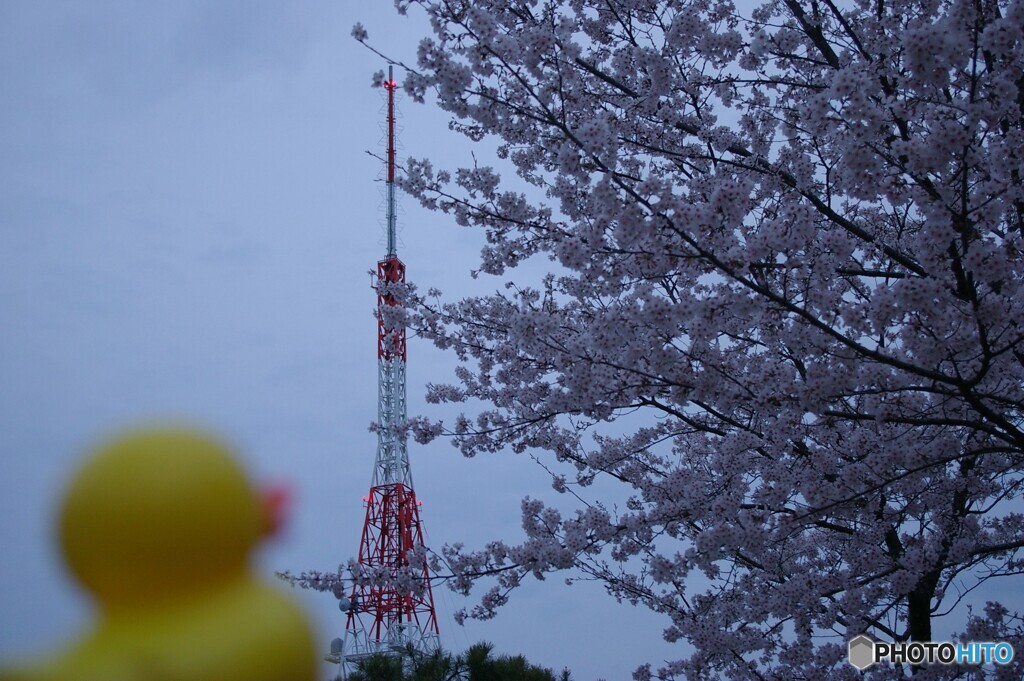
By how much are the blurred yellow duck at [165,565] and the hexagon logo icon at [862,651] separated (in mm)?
3907

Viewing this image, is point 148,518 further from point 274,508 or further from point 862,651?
point 862,651

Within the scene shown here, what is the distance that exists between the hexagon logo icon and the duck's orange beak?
3916mm

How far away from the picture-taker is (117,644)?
1.43 metres

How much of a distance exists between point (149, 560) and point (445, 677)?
5.12 meters

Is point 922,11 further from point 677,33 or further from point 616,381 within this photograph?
point 616,381

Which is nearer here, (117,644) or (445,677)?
(117,644)

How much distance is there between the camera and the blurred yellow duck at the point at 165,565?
142 centimetres

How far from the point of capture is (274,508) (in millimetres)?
1605

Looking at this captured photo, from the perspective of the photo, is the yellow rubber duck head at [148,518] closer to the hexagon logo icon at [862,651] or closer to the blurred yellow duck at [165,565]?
the blurred yellow duck at [165,565]

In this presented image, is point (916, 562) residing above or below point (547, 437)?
below

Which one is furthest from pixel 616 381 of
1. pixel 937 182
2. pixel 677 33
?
pixel 677 33

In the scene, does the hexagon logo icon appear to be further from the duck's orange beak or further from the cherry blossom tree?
the duck's orange beak

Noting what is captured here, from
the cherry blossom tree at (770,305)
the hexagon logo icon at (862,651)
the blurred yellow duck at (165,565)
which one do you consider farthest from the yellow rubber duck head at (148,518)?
the hexagon logo icon at (862,651)

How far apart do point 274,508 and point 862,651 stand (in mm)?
4064
